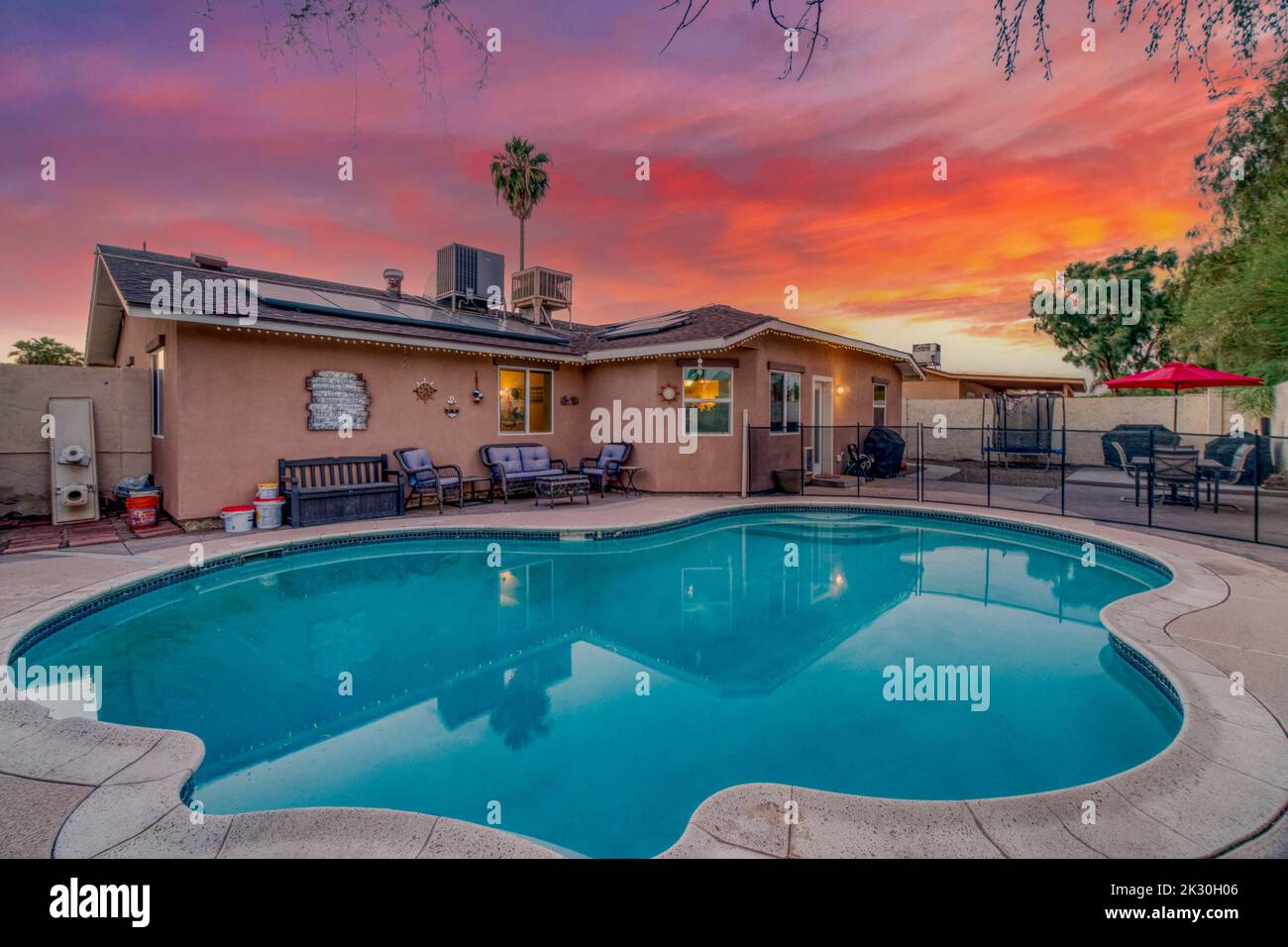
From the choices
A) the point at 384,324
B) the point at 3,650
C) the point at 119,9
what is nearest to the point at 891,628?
the point at 3,650

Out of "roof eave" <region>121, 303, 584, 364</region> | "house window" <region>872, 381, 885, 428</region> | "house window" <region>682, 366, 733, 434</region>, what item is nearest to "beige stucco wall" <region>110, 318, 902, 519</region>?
"house window" <region>682, 366, 733, 434</region>

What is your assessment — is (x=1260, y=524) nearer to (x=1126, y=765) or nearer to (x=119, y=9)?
(x=1126, y=765)

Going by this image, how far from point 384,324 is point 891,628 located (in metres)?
8.75

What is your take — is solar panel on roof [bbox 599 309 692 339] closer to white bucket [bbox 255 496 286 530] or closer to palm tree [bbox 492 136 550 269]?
white bucket [bbox 255 496 286 530]

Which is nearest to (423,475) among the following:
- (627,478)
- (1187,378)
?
(627,478)

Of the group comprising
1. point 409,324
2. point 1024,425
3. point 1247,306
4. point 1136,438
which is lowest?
point 1136,438

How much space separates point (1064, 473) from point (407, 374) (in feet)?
38.4

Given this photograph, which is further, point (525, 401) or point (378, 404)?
point (525, 401)

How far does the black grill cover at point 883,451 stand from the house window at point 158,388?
45.9 ft

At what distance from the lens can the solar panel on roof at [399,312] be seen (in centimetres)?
904

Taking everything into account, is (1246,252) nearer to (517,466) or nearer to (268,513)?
(517,466)

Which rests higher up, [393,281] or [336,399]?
[393,281]

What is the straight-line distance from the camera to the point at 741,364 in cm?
1108

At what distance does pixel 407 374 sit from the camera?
9734 mm
